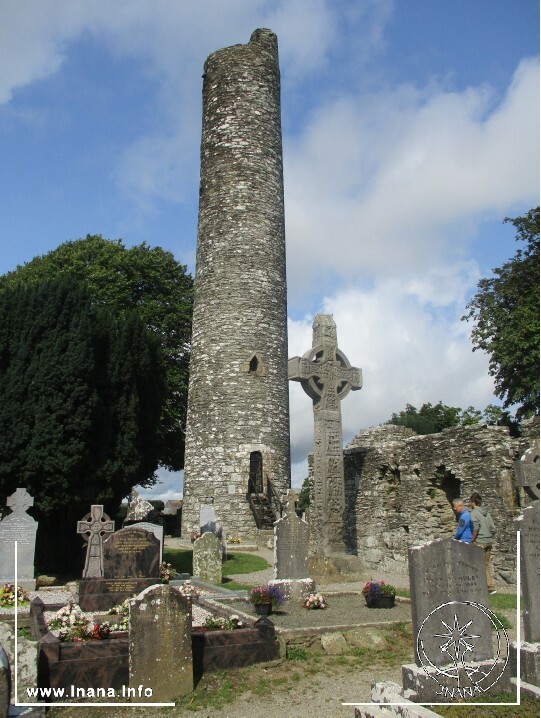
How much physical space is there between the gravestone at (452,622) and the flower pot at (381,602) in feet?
12.0

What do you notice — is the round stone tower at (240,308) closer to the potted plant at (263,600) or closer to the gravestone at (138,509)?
the gravestone at (138,509)

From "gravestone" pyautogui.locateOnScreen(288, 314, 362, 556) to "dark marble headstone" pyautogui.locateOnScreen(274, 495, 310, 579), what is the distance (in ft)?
5.99

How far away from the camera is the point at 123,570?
1034 centimetres

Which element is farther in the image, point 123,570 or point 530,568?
point 123,570

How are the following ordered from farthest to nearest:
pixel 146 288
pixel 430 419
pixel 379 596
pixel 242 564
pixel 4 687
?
1. pixel 430 419
2. pixel 146 288
3. pixel 242 564
4. pixel 379 596
5. pixel 4 687

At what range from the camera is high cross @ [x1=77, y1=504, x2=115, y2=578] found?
Result: 39.1 feet

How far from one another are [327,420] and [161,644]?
7.61m

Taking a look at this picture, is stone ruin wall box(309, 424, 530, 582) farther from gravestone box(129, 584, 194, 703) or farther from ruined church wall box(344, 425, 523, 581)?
gravestone box(129, 584, 194, 703)

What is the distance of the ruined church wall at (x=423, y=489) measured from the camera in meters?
12.9

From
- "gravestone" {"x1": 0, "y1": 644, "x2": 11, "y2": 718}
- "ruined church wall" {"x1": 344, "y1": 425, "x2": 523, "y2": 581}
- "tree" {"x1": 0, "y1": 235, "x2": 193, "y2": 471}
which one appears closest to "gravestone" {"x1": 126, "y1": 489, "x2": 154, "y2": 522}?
"tree" {"x1": 0, "y1": 235, "x2": 193, "y2": 471}

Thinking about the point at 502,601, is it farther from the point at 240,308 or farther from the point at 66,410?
the point at 240,308

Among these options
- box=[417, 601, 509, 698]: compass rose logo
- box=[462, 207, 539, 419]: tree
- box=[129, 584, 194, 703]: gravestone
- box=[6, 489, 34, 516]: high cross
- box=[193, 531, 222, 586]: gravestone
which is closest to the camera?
box=[417, 601, 509, 698]: compass rose logo

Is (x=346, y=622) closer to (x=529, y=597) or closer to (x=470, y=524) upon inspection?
(x=470, y=524)

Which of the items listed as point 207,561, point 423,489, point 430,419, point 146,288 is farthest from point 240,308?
point 430,419
